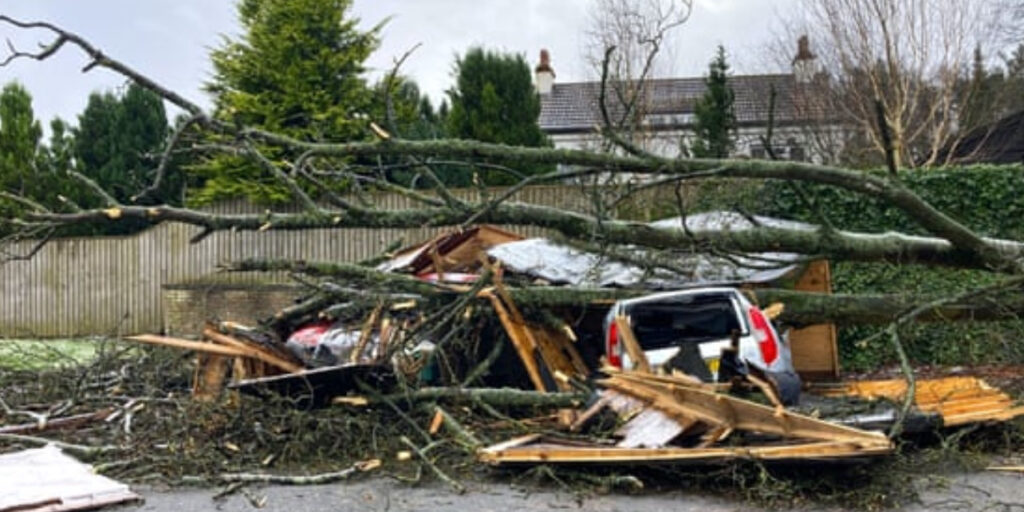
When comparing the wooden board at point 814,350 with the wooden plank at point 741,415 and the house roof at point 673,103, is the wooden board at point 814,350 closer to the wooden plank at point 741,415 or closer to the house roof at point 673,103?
the wooden plank at point 741,415

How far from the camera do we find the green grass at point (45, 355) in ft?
28.5

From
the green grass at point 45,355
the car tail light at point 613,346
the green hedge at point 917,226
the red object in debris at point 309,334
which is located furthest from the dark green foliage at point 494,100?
the car tail light at point 613,346

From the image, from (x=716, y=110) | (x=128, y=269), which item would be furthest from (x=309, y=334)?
(x=716, y=110)

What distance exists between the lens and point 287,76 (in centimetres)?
1571

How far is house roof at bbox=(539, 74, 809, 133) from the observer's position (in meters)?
20.4

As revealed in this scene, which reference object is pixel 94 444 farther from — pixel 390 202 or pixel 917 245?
pixel 390 202

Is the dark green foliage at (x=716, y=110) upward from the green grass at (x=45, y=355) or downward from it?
upward

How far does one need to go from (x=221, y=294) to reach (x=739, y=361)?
35.2 ft

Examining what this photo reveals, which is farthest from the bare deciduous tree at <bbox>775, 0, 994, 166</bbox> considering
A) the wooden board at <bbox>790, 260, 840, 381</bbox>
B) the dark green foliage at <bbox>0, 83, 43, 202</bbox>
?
the dark green foliage at <bbox>0, 83, 43, 202</bbox>

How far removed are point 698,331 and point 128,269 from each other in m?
12.3

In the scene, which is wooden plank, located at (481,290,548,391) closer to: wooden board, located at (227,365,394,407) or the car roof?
the car roof

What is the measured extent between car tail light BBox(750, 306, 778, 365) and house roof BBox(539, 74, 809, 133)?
1201 centimetres

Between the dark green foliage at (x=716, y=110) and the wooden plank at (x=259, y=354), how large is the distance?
1064 centimetres

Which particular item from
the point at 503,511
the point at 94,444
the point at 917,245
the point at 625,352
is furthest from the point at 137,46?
the point at 917,245
